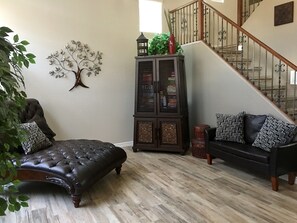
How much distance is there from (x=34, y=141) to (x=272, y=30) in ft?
16.6

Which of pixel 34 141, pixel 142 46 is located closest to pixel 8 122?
pixel 34 141

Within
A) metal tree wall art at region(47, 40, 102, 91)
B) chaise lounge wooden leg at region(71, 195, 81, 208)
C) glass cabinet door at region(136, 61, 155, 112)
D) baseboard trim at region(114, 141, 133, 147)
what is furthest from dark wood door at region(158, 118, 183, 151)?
chaise lounge wooden leg at region(71, 195, 81, 208)

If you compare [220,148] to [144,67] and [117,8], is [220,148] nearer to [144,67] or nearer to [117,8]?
[144,67]

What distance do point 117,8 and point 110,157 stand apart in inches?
121

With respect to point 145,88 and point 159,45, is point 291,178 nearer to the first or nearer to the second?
point 145,88

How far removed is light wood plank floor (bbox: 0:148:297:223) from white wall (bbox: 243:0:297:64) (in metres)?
2.82

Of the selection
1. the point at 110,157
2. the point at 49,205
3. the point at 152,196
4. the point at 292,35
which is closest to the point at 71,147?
the point at 110,157

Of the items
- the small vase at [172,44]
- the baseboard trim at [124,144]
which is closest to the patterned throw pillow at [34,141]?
the baseboard trim at [124,144]

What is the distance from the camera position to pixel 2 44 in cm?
→ 104

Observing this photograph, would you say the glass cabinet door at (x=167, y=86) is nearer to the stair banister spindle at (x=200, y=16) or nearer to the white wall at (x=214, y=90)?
the white wall at (x=214, y=90)

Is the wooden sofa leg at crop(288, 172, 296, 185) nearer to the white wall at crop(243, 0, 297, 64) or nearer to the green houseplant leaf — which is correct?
the white wall at crop(243, 0, 297, 64)

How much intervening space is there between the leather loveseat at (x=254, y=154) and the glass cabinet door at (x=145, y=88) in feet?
4.26

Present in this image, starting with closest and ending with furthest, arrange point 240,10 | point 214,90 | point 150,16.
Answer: point 214,90 → point 150,16 → point 240,10

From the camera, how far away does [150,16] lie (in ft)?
17.9
